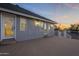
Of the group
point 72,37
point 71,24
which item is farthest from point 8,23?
point 72,37

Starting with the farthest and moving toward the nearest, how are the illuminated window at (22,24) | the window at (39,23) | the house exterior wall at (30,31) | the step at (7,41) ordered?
the window at (39,23)
the illuminated window at (22,24)
the house exterior wall at (30,31)
the step at (7,41)

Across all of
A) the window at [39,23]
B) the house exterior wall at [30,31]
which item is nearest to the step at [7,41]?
the house exterior wall at [30,31]

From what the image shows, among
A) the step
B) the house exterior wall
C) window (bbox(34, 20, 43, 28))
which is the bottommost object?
the step

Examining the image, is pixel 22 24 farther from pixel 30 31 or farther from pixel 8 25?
pixel 8 25

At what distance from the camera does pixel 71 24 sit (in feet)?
41.4

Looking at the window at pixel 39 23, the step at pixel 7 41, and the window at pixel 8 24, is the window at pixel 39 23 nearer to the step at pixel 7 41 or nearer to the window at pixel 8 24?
the window at pixel 8 24

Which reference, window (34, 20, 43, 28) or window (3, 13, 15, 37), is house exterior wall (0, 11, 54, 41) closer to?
window (34, 20, 43, 28)

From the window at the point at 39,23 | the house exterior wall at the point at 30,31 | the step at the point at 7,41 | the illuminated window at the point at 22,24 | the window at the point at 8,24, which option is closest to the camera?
the step at the point at 7,41

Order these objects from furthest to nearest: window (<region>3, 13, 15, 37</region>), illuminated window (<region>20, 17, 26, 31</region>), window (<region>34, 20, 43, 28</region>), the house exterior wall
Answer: window (<region>34, 20, 43, 28</region>) → illuminated window (<region>20, 17, 26, 31</region>) → the house exterior wall → window (<region>3, 13, 15, 37</region>)

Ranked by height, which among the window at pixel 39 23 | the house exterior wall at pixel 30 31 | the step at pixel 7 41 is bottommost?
the step at pixel 7 41

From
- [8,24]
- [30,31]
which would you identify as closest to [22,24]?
[30,31]

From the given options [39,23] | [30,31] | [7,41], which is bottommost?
[7,41]

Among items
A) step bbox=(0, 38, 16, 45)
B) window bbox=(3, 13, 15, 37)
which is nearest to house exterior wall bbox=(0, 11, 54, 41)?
window bbox=(3, 13, 15, 37)

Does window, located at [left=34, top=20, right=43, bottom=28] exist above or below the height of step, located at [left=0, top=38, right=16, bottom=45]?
above
